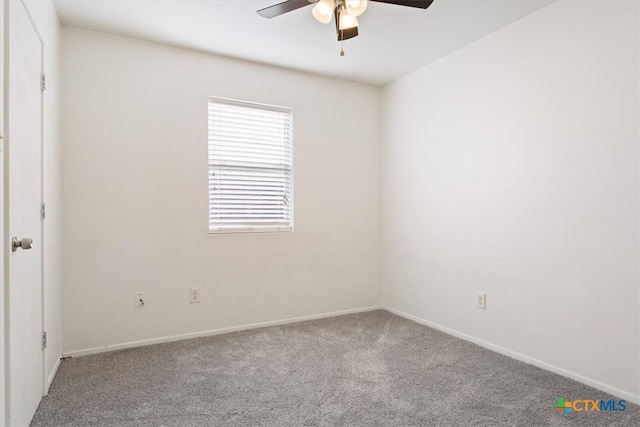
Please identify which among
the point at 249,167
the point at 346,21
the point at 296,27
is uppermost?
the point at 296,27

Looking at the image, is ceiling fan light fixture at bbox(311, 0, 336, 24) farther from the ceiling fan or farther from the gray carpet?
the gray carpet

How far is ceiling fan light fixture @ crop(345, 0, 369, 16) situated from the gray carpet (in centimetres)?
213

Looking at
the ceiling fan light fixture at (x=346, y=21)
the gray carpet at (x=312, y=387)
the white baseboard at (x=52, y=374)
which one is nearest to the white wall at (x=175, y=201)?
the white baseboard at (x=52, y=374)

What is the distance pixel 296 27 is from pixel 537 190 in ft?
6.62

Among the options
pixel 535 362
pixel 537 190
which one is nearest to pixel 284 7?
pixel 537 190

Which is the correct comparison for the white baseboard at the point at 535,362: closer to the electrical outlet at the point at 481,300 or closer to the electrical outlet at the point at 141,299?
the electrical outlet at the point at 481,300

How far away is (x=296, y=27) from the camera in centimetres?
271

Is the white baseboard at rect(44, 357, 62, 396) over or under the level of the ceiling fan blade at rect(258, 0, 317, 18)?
under

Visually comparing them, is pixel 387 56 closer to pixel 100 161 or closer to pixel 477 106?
pixel 477 106

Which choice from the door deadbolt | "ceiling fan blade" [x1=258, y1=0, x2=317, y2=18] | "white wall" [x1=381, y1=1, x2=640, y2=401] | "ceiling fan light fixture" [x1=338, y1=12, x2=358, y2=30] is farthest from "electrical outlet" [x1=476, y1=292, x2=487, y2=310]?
the door deadbolt

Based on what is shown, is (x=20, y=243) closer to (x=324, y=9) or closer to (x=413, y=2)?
(x=324, y=9)

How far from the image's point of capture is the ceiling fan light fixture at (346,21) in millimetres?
2102

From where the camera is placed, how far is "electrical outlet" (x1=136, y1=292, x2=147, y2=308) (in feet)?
9.52

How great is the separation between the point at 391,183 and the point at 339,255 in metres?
0.91
